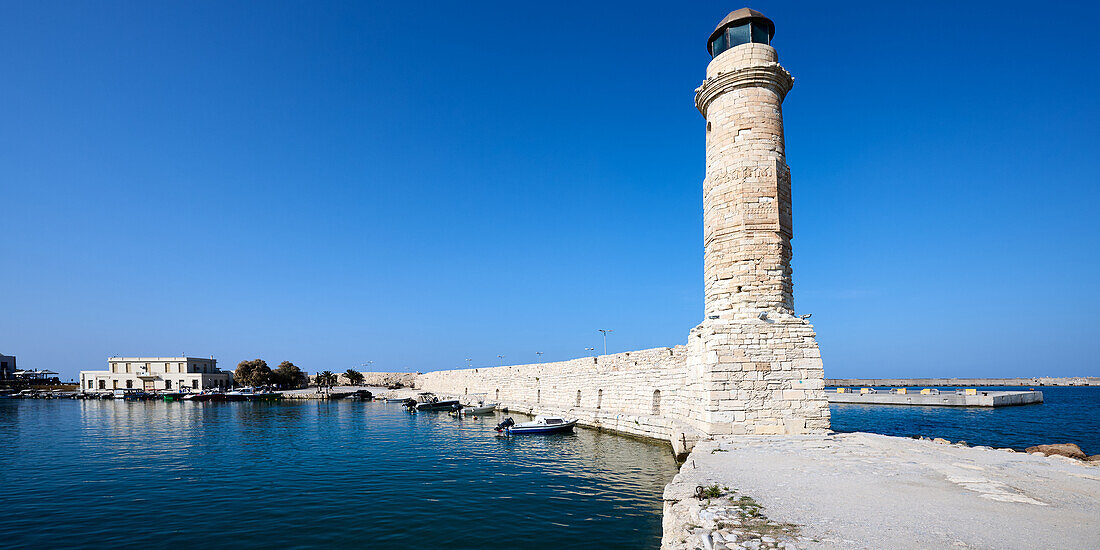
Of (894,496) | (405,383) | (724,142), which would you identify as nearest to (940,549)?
(894,496)

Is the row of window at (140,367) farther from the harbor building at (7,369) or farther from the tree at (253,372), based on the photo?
the harbor building at (7,369)

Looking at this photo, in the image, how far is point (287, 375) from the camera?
Result: 77.0 meters

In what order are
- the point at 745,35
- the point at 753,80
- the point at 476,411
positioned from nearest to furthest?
the point at 753,80 → the point at 745,35 → the point at 476,411

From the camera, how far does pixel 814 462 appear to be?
346 inches

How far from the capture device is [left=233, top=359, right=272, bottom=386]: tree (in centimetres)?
7169

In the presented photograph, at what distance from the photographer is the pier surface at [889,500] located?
15.9ft

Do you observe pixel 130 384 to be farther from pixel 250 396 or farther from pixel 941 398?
pixel 941 398

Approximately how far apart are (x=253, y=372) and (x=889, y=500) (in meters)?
80.9

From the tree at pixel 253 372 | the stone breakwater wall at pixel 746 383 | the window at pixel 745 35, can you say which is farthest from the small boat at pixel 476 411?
the tree at pixel 253 372

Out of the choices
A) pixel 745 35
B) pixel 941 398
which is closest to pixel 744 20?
pixel 745 35

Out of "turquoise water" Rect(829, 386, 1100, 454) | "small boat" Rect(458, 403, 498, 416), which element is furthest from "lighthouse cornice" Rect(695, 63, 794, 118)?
"small boat" Rect(458, 403, 498, 416)

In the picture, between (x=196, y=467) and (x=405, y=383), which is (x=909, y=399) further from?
(x=405, y=383)

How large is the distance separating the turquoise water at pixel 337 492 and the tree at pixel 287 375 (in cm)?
5486

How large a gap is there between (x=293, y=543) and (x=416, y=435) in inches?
644
